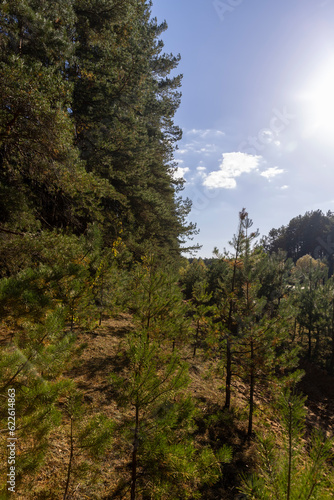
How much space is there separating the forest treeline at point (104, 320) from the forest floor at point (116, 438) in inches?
1.2

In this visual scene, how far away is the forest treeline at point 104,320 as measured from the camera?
5.49 ft

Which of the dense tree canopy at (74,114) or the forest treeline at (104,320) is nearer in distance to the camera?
the forest treeline at (104,320)

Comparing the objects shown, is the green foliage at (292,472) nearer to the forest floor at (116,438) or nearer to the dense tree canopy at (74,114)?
the forest floor at (116,438)

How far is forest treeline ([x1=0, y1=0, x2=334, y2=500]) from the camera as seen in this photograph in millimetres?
1672

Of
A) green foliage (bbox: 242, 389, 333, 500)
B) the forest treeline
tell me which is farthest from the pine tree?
green foliage (bbox: 242, 389, 333, 500)

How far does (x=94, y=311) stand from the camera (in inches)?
185

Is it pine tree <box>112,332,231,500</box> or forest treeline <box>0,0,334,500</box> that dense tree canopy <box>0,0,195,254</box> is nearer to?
forest treeline <box>0,0,334,500</box>

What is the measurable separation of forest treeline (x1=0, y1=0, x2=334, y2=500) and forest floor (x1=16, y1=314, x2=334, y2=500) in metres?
0.03

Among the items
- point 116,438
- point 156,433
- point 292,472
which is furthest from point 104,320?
point 292,472

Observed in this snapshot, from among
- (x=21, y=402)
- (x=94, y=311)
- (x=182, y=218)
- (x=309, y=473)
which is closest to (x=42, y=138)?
(x=94, y=311)

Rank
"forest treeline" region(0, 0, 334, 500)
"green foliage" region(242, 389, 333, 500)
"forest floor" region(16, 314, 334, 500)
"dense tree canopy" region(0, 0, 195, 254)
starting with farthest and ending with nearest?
"dense tree canopy" region(0, 0, 195, 254) < "forest floor" region(16, 314, 334, 500) < "forest treeline" region(0, 0, 334, 500) < "green foliage" region(242, 389, 333, 500)

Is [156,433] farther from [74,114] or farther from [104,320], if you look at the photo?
[74,114]

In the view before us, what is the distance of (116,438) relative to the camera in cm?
332

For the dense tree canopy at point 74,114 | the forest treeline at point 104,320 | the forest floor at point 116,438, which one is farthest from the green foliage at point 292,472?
the dense tree canopy at point 74,114
